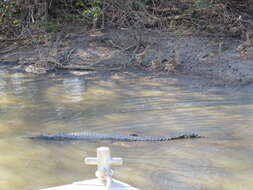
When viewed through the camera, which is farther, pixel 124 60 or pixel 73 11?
pixel 73 11

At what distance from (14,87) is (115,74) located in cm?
224

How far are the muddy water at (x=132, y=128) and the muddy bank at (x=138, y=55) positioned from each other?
783 millimetres

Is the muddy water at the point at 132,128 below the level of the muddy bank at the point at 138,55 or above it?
below

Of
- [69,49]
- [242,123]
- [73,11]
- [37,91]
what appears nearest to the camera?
[242,123]

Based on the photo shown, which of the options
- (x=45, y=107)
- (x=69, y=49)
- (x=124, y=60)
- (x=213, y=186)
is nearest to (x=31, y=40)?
(x=69, y=49)

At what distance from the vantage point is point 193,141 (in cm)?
577

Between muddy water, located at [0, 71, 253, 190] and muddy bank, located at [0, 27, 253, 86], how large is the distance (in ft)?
2.57

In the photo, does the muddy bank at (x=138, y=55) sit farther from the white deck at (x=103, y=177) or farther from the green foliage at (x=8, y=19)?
the white deck at (x=103, y=177)

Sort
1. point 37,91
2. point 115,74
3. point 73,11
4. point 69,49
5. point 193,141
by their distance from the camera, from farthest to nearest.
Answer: point 73,11
point 69,49
point 115,74
point 37,91
point 193,141

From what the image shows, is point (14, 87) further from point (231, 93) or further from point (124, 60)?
point (231, 93)

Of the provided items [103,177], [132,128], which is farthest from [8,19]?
[103,177]

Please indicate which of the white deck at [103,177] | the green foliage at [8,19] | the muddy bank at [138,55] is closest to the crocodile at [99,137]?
the white deck at [103,177]

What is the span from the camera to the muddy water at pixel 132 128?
4836mm

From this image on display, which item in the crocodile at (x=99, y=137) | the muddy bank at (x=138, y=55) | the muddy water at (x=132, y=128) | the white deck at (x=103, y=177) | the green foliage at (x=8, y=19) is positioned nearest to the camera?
the white deck at (x=103, y=177)
